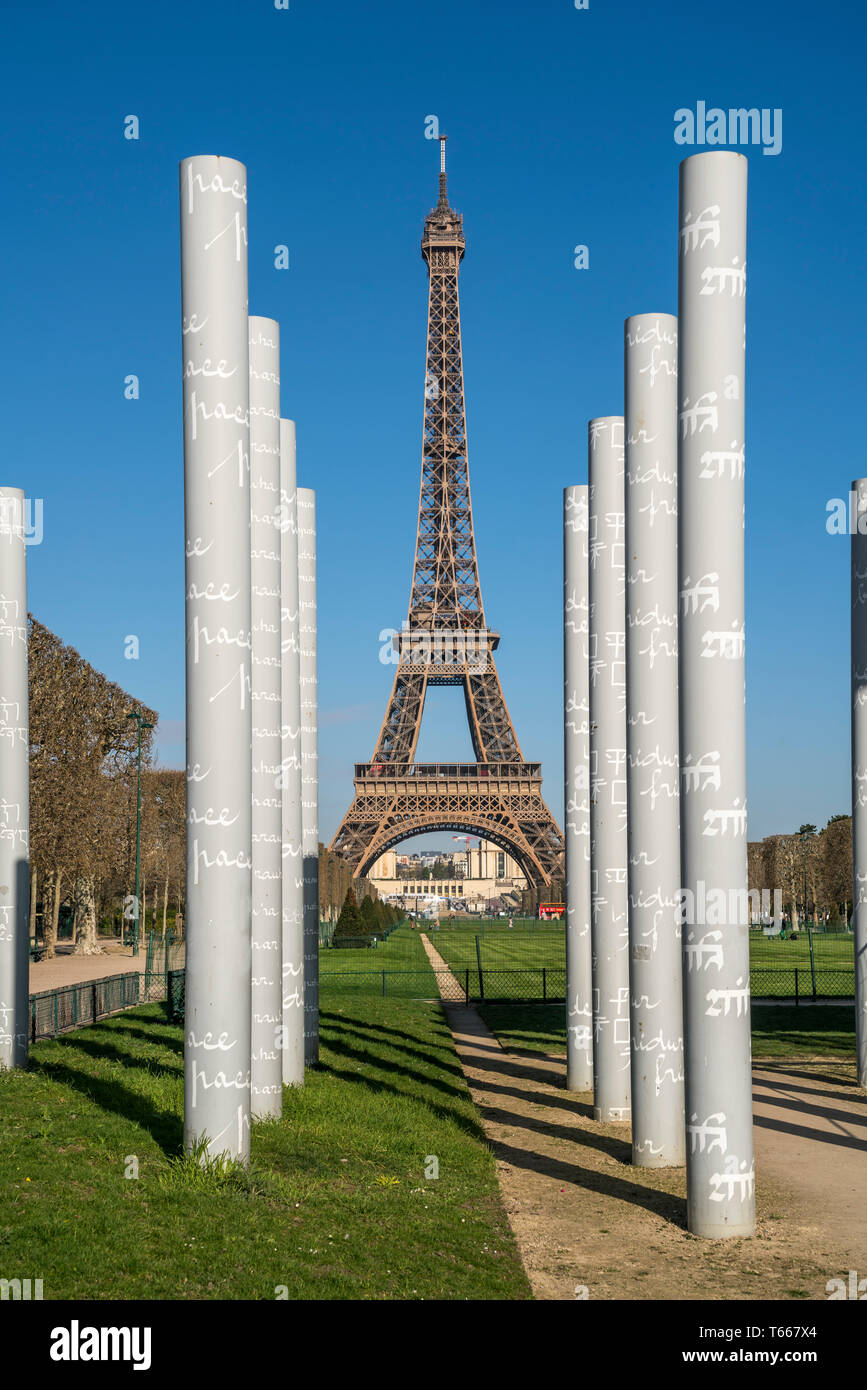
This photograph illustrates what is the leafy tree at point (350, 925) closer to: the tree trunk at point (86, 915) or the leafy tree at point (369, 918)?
the leafy tree at point (369, 918)

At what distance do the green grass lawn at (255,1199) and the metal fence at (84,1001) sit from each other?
4984 mm

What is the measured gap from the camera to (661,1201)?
1076 cm

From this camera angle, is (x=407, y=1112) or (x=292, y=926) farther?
(x=292, y=926)

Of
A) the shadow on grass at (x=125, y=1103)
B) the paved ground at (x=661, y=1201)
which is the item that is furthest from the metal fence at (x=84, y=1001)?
the paved ground at (x=661, y=1201)

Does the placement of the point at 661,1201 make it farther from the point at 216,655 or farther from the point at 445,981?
the point at 445,981

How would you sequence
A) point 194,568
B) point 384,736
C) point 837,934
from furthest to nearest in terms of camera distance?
point 384,736 < point 837,934 < point 194,568

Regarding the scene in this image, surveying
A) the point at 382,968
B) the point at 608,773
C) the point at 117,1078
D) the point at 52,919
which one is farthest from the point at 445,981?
the point at 608,773

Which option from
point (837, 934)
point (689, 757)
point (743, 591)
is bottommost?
point (837, 934)

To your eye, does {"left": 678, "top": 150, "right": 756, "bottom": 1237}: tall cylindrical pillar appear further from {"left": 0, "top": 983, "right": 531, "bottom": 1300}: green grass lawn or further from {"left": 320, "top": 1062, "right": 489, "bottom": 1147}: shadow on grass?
{"left": 320, "top": 1062, "right": 489, "bottom": 1147}: shadow on grass

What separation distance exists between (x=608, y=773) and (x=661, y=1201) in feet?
18.4
